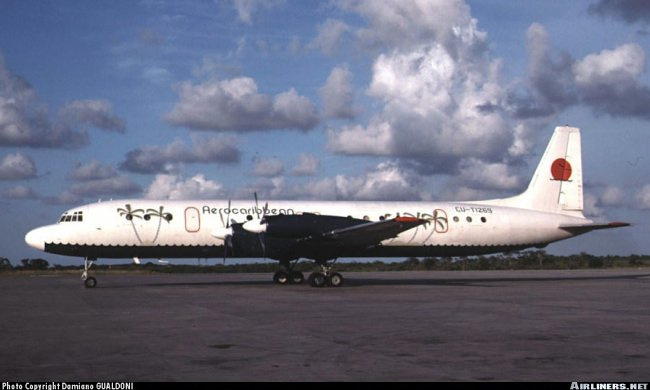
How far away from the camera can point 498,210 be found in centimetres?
3167

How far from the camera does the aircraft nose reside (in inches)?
1066

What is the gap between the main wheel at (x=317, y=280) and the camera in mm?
27016

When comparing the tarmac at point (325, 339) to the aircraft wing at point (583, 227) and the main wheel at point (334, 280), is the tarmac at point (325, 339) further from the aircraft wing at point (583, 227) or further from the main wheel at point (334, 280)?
the aircraft wing at point (583, 227)

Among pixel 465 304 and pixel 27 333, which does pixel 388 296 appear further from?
pixel 27 333

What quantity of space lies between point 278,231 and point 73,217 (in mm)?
8028

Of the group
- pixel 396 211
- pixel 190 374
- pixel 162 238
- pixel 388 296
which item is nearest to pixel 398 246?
pixel 396 211

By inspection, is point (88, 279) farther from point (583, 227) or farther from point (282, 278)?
point (583, 227)

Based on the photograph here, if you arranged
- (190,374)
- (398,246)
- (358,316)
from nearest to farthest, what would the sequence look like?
1. (190,374)
2. (358,316)
3. (398,246)

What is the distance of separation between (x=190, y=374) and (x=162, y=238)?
63.5ft

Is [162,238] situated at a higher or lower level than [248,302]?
higher

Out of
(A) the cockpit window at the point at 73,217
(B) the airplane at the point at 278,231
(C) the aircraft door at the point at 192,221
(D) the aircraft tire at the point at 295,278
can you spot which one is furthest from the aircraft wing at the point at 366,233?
(A) the cockpit window at the point at 73,217

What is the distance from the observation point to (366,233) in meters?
27.0

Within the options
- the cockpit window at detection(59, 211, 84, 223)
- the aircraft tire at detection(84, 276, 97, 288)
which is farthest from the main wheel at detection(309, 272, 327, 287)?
the cockpit window at detection(59, 211, 84, 223)

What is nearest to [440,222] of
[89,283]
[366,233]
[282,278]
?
[366,233]
